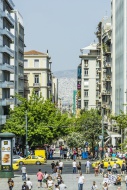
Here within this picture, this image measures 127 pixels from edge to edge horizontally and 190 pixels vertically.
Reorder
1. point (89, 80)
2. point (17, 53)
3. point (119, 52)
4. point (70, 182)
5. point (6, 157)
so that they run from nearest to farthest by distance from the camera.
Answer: point (70, 182) < point (6, 157) < point (119, 52) < point (17, 53) < point (89, 80)

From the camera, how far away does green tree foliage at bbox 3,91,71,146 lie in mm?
86819

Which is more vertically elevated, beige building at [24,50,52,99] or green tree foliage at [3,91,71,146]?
beige building at [24,50,52,99]

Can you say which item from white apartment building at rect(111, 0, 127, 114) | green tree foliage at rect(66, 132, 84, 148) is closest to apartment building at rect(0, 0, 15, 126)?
green tree foliage at rect(66, 132, 84, 148)

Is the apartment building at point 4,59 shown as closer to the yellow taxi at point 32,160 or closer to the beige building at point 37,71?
the yellow taxi at point 32,160

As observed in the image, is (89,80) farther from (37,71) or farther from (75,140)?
(75,140)

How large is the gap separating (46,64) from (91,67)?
2036 cm

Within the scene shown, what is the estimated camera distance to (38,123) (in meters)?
88.6

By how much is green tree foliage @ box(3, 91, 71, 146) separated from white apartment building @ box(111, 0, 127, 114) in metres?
14.3

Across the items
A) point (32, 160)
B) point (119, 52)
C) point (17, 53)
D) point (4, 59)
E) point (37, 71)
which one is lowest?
point (32, 160)

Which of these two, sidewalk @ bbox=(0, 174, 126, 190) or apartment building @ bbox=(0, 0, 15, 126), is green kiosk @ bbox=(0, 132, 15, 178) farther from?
apartment building @ bbox=(0, 0, 15, 126)

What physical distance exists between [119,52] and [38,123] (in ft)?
81.7

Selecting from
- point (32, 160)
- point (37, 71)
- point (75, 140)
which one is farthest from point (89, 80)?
point (32, 160)

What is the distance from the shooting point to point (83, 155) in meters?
86.4

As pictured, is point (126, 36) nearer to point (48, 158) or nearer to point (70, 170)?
point (48, 158)
